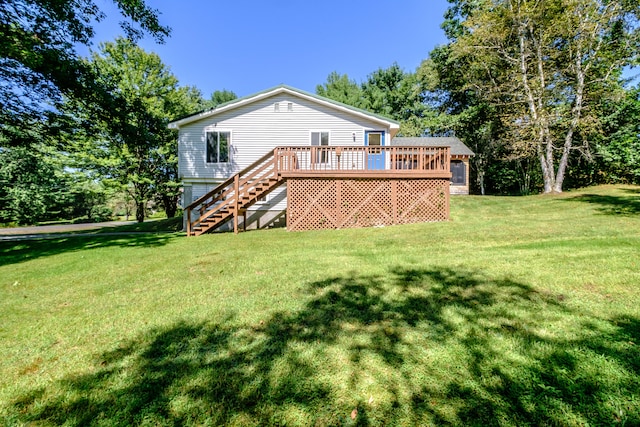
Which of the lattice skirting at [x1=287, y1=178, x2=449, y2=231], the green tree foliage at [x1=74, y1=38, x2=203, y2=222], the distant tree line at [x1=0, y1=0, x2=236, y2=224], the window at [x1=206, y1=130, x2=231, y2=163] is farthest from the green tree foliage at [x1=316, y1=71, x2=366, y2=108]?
the lattice skirting at [x1=287, y1=178, x2=449, y2=231]

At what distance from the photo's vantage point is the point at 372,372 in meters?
2.28

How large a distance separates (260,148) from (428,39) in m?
21.8

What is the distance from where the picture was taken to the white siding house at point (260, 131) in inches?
527

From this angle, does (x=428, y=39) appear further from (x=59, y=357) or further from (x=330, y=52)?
(x=59, y=357)

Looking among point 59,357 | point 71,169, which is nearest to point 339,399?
point 59,357

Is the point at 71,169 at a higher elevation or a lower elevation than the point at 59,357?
higher

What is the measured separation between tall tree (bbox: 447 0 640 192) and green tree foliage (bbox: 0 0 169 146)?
18377 mm

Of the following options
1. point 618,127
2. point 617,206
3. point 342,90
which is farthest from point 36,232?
point 618,127

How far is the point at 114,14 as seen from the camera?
33.1 ft

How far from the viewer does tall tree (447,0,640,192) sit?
15117 millimetres

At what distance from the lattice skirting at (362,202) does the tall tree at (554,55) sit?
10323mm

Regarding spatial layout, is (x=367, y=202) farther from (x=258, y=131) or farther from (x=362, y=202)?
(x=258, y=131)

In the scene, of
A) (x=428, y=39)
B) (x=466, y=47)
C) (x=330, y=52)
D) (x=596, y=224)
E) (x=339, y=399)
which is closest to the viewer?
(x=339, y=399)

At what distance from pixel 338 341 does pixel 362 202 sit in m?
7.99
